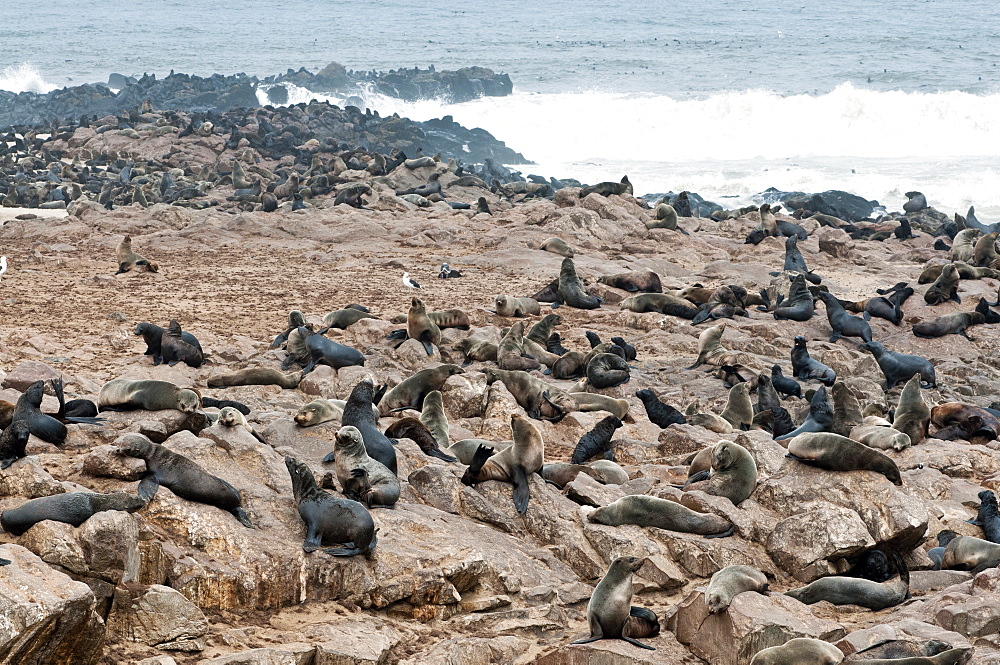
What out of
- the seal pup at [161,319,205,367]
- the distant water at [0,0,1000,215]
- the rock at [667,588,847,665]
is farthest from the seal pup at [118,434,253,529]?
the distant water at [0,0,1000,215]

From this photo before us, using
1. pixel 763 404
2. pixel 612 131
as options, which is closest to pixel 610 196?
pixel 763 404

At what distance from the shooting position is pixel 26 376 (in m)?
9.12

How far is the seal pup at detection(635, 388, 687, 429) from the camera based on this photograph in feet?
36.2

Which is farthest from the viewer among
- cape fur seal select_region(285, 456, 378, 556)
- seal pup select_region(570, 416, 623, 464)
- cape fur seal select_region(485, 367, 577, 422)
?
cape fur seal select_region(485, 367, 577, 422)

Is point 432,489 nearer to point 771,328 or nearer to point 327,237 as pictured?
point 771,328

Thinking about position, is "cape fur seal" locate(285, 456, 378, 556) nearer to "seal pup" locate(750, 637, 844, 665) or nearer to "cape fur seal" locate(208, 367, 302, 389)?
"seal pup" locate(750, 637, 844, 665)

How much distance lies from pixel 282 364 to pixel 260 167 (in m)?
20.2

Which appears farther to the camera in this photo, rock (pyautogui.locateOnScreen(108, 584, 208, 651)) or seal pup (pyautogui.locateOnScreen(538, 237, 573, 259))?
seal pup (pyautogui.locateOnScreen(538, 237, 573, 259))

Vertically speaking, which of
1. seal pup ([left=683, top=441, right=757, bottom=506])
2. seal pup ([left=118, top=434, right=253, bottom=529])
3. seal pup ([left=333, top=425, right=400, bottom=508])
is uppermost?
seal pup ([left=118, top=434, right=253, bottom=529])

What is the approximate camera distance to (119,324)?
44.3 feet

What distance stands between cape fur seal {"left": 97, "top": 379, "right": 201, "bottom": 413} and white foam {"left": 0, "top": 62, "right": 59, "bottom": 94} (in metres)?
75.8

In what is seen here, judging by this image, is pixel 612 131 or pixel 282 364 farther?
pixel 612 131

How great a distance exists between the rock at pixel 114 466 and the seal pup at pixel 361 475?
52.2 inches

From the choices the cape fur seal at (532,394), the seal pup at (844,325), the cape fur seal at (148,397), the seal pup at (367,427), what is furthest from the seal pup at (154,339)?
the seal pup at (844,325)
